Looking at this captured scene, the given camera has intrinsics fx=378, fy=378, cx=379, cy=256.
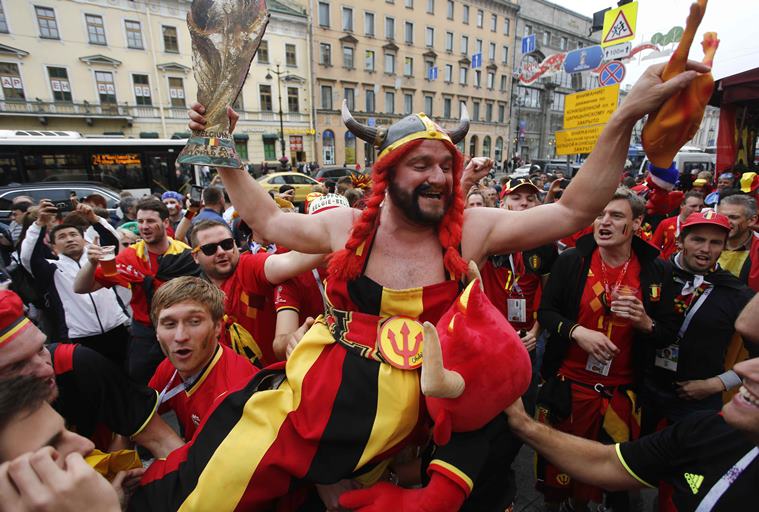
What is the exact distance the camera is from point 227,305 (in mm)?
2805

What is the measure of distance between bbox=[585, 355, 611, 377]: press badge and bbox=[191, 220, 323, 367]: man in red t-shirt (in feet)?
6.91

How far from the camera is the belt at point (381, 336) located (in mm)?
1322

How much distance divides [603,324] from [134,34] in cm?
3232

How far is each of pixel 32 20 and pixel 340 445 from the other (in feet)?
107

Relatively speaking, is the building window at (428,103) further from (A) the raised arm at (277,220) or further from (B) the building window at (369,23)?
(A) the raised arm at (277,220)

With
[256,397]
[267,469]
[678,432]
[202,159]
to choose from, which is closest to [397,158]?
[202,159]

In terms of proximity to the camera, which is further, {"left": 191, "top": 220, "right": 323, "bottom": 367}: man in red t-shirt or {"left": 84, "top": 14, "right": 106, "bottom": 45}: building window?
{"left": 84, "top": 14, "right": 106, "bottom": 45}: building window

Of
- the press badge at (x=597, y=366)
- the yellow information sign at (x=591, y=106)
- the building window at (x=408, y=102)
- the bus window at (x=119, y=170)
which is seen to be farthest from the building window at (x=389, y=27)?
the press badge at (x=597, y=366)

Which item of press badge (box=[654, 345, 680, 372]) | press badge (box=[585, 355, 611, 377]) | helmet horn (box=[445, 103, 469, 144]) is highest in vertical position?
helmet horn (box=[445, 103, 469, 144])

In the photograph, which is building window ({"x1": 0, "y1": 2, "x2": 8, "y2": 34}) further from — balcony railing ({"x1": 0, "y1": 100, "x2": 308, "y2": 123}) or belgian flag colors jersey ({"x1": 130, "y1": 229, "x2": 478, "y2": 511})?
belgian flag colors jersey ({"x1": 130, "y1": 229, "x2": 478, "y2": 511})

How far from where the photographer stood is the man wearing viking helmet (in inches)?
48.5

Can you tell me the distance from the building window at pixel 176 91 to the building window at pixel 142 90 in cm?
132

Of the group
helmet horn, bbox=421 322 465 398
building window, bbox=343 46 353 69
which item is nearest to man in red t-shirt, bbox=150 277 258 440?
helmet horn, bbox=421 322 465 398

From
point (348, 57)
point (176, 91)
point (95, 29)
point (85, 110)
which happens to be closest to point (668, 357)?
point (176, 91)
